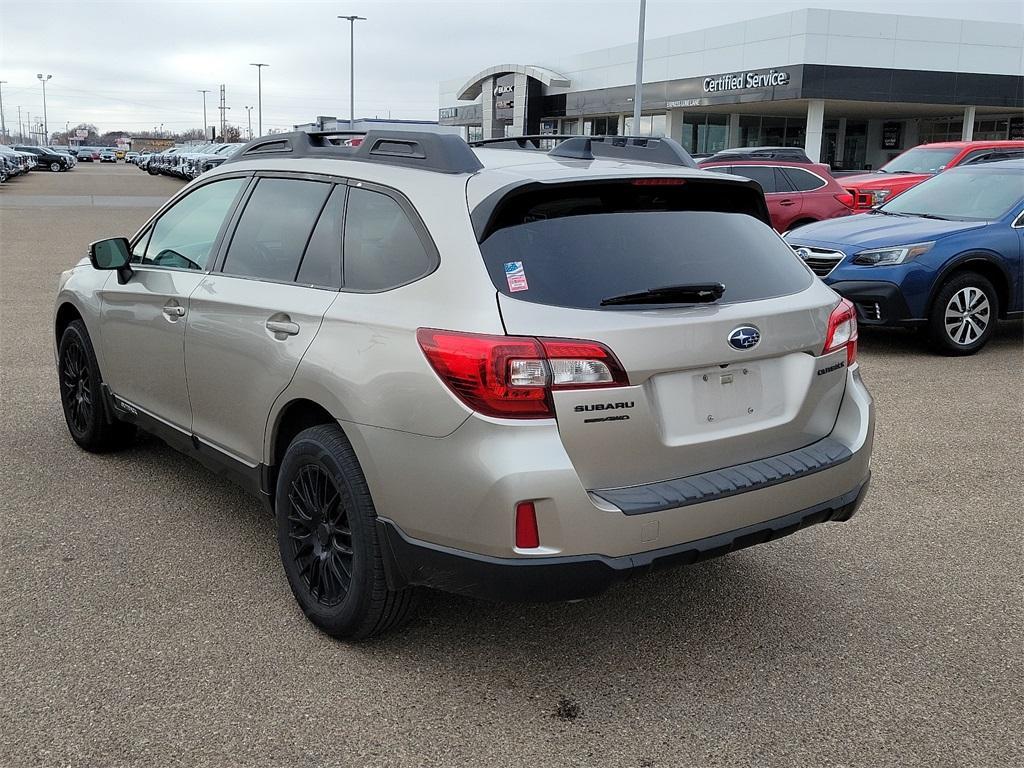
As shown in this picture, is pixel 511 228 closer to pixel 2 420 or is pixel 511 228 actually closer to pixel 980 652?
pixel 980 652

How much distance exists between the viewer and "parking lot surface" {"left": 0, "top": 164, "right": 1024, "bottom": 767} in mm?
2965

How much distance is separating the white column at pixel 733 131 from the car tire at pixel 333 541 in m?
46.6

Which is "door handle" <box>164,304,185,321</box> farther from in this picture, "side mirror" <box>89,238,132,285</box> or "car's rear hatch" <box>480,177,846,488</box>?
"car's rear hatch" <box>480,177,846,488</box>

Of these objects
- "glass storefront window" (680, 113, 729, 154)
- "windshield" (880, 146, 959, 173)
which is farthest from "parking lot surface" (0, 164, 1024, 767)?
"glass storefront window" (680, 113, 729, 154)

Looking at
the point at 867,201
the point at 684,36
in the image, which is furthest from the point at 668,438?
the point at 684,36

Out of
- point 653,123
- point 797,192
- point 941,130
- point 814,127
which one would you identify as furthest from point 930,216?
point 941,130

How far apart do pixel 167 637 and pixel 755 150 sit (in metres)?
19.0

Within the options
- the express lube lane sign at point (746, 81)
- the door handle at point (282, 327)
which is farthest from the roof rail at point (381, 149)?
the express lube lane sign at point (746, 81)

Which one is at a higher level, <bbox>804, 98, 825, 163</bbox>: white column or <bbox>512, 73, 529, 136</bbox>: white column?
<bbox>512, 73, 529, 136</bbox>: white column

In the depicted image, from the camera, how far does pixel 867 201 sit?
1625 centimetres

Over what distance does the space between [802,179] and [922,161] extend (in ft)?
15.2

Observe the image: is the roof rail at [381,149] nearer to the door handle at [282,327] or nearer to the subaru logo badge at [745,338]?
the door handle at [282,327]

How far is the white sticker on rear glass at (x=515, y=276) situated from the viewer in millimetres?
3010

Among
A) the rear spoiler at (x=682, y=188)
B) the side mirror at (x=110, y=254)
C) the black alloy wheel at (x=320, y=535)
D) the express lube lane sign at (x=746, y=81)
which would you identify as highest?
the express lube lane sign at (x=746, y=81)
